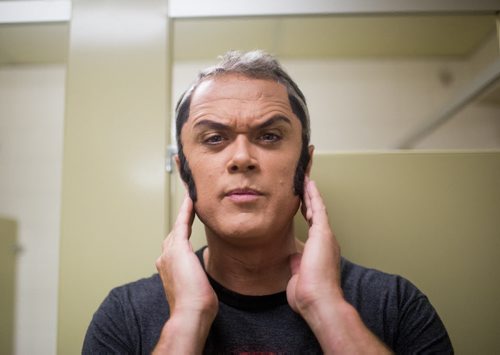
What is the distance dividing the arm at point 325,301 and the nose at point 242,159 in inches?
9.5

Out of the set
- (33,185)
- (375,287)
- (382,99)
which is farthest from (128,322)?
(382,99)

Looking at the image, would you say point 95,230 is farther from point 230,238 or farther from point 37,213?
point 37,213

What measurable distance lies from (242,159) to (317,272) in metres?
0.36

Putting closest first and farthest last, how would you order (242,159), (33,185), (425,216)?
(242,159) → (425,216) → (33,185)

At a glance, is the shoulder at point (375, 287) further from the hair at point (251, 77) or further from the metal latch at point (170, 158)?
the metal latch at point (170, 158)

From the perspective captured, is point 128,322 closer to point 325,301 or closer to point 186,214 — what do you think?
point 186,214

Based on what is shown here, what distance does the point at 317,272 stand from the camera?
35.3 inches

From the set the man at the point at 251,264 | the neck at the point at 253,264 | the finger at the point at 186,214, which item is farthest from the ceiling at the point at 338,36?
the neck at the point at 253,264

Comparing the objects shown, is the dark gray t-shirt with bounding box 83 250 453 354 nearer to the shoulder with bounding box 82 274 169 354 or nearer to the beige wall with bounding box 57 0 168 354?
the shoulder with bounding box 82 274 169 354

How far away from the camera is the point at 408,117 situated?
225 centimetres

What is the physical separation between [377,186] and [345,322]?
63cm

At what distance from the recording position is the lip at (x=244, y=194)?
0.94 m

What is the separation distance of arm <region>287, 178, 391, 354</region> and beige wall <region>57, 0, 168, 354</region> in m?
0.59

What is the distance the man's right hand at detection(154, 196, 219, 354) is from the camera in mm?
835
